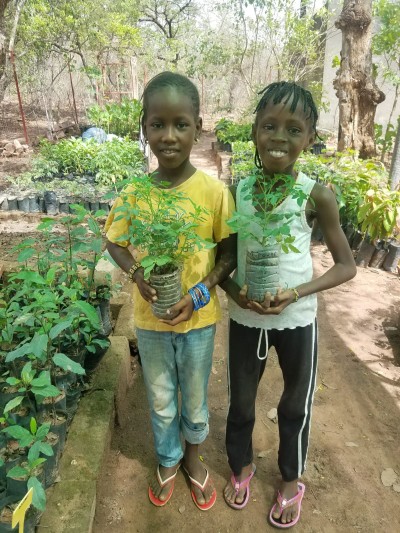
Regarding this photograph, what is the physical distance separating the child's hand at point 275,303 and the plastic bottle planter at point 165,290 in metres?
0.26

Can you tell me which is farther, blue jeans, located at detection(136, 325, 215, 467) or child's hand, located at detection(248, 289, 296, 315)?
blue jeans, located at detection(136, 325, 215, 467)

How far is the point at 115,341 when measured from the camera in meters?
2.58

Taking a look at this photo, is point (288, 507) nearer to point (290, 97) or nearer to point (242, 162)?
point (290, 97)

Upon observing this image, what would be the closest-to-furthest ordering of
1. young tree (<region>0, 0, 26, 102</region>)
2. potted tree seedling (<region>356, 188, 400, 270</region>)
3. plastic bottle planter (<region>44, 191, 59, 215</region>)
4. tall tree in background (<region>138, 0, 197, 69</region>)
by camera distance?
young tree (<region>0, 0, 26, 102</region>)
potted tree seedling (<region>356, 188, 400, 270</region>)
plastic bottle planter (<region>44, 191, 59, 215</region>)
tall tree in background (<region>138, 0, 197, 69</region>)

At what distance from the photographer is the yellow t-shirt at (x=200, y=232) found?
1.52 meters

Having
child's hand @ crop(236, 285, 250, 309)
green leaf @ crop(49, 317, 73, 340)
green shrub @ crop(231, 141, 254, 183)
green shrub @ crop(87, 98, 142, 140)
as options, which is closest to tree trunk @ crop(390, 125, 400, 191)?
green shrub @ crop(231, 141, 254, 183)

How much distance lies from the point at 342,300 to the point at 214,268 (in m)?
2.75

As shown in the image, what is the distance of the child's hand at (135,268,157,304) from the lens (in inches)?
55.7

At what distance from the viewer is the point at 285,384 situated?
1.70m

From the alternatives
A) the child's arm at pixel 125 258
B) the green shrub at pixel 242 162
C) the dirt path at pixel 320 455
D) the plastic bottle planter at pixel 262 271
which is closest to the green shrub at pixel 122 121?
the green shrub at pixel 242 162

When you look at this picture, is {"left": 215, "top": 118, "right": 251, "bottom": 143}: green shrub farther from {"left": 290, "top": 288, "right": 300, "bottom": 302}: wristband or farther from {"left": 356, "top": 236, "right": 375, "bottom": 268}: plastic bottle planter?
{"left": 290, "top": 288, "right": 300, "bottom": 302}: wristband

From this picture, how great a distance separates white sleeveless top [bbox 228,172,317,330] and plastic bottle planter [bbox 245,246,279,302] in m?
0.08

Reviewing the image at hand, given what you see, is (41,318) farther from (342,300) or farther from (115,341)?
(342,300)

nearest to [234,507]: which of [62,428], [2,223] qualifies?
[62,428]
